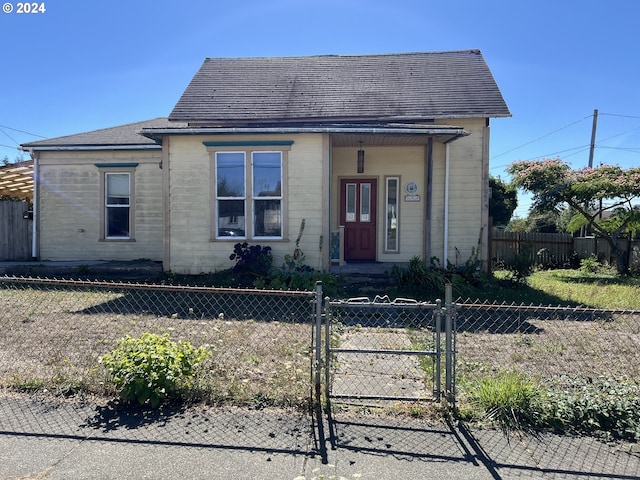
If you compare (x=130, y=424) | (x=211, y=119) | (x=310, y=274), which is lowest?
(x=130, y=424)

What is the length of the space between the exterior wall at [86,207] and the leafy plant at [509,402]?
10463 mm

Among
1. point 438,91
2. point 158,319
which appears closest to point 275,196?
point 158,319

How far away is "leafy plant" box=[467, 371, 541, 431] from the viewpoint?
3541 millimetres

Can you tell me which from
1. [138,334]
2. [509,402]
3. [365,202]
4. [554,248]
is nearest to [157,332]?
[138,334]

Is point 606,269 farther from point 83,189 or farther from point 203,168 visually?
point 83,189

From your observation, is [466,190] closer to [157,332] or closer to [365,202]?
[365,202]

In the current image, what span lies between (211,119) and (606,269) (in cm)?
1376

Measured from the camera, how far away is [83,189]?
41.0ft

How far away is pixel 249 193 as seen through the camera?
32.3 ft

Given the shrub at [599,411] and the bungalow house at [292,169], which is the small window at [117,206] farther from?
the shrub at [599,411]

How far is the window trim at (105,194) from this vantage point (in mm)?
12320

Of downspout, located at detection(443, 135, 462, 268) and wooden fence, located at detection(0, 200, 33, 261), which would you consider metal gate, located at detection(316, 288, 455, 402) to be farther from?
wooden fence, located at detection(0, 200, 33, 261)

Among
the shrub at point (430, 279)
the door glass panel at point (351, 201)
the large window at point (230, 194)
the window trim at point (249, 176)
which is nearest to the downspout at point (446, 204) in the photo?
the shrub at point (430, 279)

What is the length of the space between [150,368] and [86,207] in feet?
34.2
